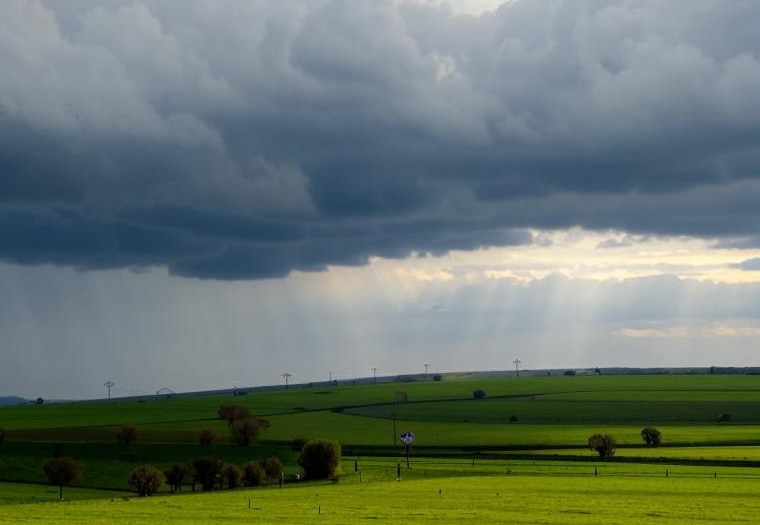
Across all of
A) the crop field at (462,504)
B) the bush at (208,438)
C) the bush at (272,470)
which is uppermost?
the bush at (208,438)

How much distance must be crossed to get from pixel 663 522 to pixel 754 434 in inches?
4592

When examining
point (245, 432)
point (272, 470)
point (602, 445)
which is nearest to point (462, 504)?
point (272, 470)

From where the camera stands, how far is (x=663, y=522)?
2375 inches

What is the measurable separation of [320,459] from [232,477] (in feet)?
35.2

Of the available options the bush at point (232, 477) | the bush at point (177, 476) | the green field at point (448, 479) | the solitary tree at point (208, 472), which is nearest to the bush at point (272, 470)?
the green field at point (448, 479)

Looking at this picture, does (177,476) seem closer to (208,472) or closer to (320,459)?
(208,472)

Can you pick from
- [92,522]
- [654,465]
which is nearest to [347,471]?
[654,465]

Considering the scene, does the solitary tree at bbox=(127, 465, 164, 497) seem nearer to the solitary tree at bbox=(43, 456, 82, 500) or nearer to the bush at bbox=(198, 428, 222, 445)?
the solitary tree at bbox=(43, 456, 82, 500)

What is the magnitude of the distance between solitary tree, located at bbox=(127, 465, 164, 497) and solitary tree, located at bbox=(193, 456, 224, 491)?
5548 mm

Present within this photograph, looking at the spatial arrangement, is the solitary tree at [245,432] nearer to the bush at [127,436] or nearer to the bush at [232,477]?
the bush at [127,436]

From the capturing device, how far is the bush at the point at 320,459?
371ft

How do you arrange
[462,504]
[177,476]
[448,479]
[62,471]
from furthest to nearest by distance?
[62,471]
[177,476]
[448,479]
[462,504]

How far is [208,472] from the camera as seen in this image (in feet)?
365

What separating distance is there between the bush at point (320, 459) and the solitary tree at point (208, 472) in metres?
10.2
